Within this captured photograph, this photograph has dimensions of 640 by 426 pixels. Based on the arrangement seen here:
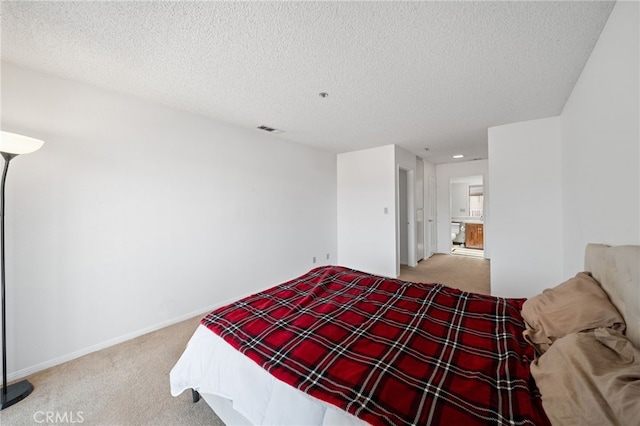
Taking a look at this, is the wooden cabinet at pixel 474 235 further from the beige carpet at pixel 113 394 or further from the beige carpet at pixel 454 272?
the beige carpet at pixel 113 394

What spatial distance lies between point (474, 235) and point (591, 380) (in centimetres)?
716

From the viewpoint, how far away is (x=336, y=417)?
0.94 m

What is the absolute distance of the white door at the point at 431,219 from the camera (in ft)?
19.5

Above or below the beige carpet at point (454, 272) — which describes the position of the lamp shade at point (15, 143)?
above

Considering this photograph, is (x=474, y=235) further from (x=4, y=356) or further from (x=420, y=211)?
(x=4, y=356)

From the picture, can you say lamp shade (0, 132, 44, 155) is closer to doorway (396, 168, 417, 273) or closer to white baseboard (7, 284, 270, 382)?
white baseboard (7, 284, 270, 382)

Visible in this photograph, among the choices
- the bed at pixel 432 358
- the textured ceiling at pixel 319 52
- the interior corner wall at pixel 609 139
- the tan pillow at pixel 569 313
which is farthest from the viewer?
the textured ceiling at pixel 319 52

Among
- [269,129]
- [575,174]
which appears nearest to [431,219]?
[575,174]

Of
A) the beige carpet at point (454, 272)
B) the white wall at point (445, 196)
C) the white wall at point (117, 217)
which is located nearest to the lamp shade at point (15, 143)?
the white wall at point (117, 217)

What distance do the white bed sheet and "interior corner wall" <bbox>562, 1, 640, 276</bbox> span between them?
5.79ft

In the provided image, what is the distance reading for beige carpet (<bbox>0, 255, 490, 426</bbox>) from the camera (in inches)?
59.6

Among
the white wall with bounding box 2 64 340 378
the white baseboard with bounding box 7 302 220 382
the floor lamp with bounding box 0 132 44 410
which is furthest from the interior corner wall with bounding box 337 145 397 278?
the floor lamp with bounding box 0 132 44 410

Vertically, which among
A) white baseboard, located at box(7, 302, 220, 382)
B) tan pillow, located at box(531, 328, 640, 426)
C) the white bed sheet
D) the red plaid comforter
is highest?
tan pillow, located at box(531, 328, 640, 426)

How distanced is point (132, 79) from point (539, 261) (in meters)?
4.73
